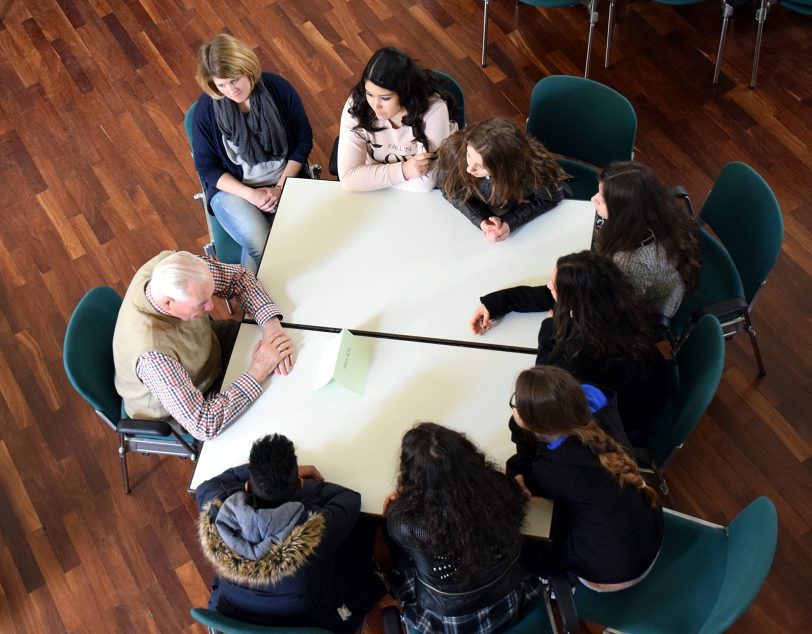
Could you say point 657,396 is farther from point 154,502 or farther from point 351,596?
point 154,502

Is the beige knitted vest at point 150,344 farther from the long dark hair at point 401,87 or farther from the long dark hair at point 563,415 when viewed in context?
the long dark hair at point 563,415

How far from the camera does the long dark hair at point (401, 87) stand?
10.1 ft

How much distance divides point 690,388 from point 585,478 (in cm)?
61

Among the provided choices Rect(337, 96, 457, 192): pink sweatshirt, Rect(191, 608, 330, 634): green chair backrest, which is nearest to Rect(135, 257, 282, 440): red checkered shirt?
Rect(191, 608, 330, 634): green chair backrest

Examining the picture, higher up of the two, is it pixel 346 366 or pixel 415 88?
pixel 415 88

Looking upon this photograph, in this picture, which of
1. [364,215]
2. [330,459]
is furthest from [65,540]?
[364,215]

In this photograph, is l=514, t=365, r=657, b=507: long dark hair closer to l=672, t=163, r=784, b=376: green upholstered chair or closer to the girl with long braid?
the girl with long braid

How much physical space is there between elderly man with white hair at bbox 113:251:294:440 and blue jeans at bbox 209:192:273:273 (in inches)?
23.6

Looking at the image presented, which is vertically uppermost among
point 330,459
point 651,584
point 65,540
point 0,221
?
point 330,459

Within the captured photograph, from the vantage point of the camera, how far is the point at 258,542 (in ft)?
7.68

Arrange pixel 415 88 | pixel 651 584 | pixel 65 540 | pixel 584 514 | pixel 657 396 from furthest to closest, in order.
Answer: pixel 65 540 < pixel 415 88 < pixel 657 396 < pixel 651 584 < pixel 584 514

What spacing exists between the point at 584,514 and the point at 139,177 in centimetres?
318

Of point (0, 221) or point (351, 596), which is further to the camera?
point (0, 221)

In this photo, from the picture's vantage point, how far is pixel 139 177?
450cm
